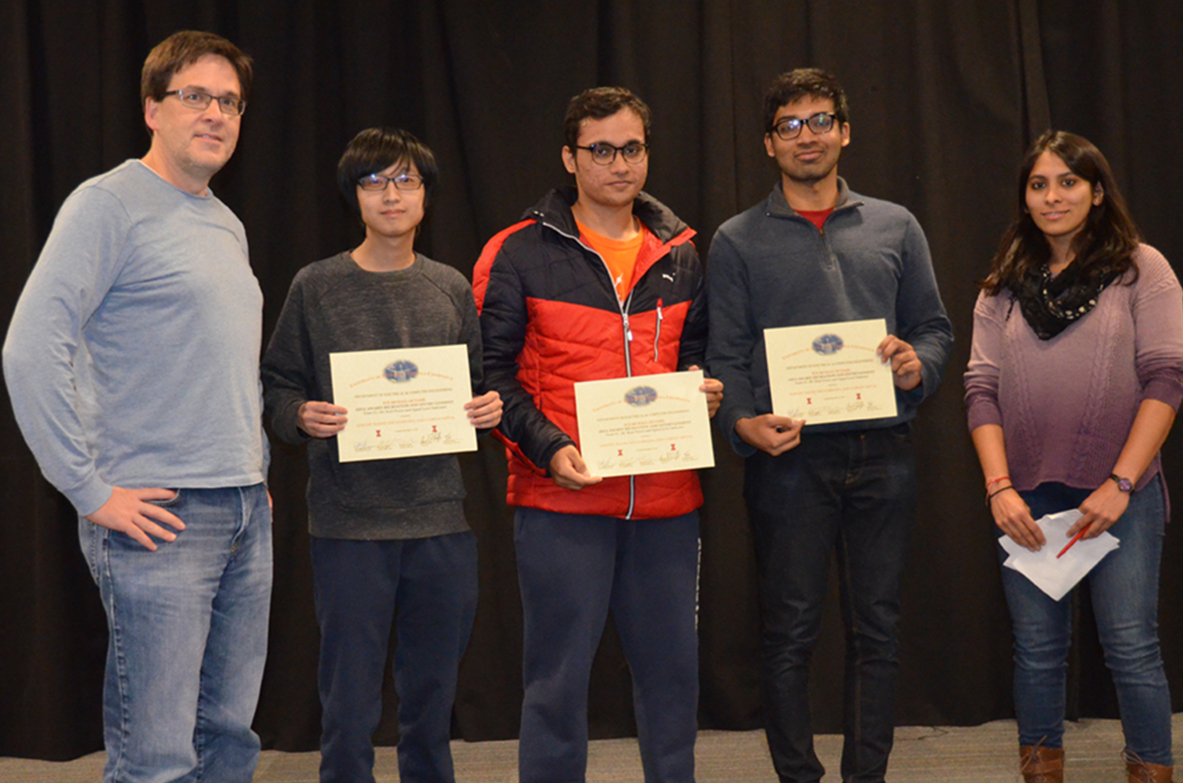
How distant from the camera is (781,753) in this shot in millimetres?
2602

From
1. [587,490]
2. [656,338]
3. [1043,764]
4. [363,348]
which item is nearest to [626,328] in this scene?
[656,338]

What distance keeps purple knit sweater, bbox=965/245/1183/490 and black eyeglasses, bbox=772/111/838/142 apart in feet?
2.68

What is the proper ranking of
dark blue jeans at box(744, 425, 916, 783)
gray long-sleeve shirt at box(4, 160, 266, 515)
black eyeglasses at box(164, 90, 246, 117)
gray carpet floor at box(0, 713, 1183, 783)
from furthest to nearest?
gray carpet floor at box(0, 713, 1183, 783), dark blue jeans at box(744, 425, 916, 783), black eyeglasses at box(164, 90, 246, 117), gray long-sleeve shirt at box(4, 160, 266, 515)

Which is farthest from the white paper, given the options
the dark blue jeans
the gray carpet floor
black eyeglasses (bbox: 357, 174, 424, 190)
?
black eyeglasses (bbox: 357, 174, 424, 190)

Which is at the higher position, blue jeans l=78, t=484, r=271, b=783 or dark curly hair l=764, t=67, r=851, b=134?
dark curly hair l=764, t=67, r=851, b=134

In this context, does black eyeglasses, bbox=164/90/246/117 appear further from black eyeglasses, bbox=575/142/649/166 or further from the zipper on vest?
the zipper on vest

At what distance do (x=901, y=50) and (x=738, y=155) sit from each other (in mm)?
745

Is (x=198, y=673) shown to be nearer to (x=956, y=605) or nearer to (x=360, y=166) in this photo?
(x=360, y=166)

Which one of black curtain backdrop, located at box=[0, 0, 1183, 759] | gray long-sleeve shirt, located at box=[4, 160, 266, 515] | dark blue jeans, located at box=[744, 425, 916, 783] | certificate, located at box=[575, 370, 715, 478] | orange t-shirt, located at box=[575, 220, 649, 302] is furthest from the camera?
black curtain backdrop, located at box=[0, 0, 1183, 759]

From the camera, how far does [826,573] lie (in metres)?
2.64

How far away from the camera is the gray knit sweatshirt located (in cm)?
247

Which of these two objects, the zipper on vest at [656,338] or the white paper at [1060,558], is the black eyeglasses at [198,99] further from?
the white paper at [1060,558]

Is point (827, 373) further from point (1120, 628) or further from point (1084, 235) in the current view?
point (1120, 628)

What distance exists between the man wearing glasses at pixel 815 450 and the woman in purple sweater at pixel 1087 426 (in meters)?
0.28
